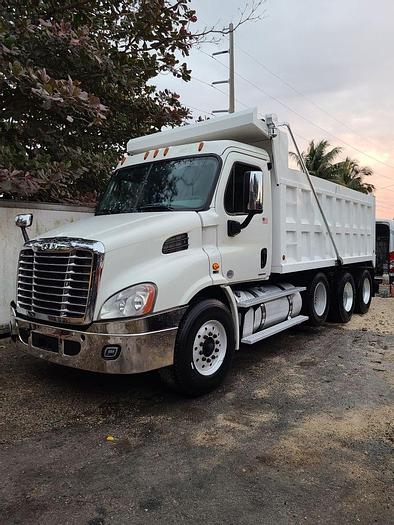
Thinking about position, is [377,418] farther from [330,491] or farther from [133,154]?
[133,154]

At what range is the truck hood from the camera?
4.25 meters

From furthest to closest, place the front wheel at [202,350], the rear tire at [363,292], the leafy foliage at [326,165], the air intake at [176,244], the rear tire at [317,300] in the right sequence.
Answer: the leafy foliage at [326,165], the rear tire at [363,292], the rear tire at [317,300], the air intake at [176,244], the front wheel at [202,350]

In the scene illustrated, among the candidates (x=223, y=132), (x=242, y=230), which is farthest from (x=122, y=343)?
(x=223, y=132)

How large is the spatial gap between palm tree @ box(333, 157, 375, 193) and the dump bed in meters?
22.3

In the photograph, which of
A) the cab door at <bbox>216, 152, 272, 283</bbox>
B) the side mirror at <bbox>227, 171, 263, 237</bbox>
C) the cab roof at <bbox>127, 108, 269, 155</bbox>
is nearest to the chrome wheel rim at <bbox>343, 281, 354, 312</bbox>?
the cab door at <bbox>216, 152, 272, 283</bbox>

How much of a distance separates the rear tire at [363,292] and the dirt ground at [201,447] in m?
4.08

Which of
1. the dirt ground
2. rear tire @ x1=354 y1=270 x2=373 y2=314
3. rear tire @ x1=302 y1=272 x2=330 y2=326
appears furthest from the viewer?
rear tire @ x1=354 y1=270 x2=373 y2=314

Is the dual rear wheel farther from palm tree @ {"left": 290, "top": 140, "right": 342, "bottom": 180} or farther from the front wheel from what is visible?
palm tree @ {"left": 290, "top": 140, "right": 342, "bottom": 180}

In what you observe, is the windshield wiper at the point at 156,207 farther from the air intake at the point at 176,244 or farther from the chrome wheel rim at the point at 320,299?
the chrome wheel rim at the point at 320,299

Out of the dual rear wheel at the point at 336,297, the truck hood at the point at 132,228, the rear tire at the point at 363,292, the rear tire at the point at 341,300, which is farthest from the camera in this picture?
the rear tire at the point at 363,292

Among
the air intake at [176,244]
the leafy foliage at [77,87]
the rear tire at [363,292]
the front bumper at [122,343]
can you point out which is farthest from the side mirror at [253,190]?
the rear tire at [363,292]

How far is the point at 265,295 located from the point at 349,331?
2.76m

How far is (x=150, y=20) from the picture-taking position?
8.21 m

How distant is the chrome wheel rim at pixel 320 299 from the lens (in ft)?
26.2
